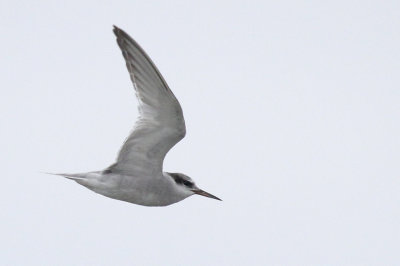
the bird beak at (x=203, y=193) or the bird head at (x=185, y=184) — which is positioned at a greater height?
the bird head at (x=185, y=184)

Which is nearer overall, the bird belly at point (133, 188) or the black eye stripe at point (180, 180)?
the bird belly at point (133, 188)

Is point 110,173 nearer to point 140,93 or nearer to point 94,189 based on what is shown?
point 94,189

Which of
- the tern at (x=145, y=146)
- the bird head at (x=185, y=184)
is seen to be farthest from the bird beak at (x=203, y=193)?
the tern at (x=145, y=146)

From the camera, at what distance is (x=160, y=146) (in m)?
12.0

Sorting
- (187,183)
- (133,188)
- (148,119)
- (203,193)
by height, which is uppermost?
(148,119)

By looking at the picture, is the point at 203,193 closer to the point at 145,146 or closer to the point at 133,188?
the point at 133,188

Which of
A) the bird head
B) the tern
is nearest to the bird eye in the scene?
the bird head

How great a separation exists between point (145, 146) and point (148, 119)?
1.48 feet

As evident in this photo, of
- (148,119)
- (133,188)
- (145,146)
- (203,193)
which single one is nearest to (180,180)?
(203,193)

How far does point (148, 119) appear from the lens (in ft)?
38.7

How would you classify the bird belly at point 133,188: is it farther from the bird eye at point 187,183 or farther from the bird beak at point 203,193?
the bird beak at point 203,193

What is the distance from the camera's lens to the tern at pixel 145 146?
1127cm

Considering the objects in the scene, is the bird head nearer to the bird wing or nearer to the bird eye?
the bird eye

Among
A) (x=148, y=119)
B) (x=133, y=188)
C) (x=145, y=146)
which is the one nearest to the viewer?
(x=148, y=119)
